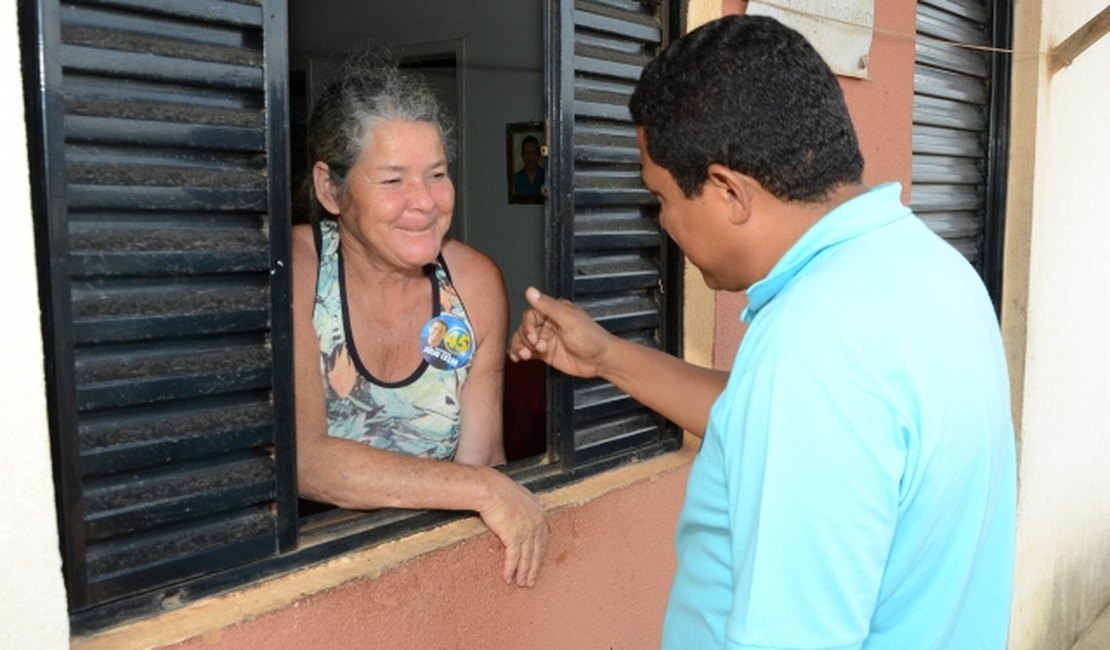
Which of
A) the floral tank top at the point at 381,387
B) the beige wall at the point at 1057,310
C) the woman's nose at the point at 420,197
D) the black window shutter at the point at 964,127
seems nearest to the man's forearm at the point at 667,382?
the floral tank top at the point at 381,387

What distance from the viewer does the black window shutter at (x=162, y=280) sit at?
1406 millimetres

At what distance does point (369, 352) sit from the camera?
233cm

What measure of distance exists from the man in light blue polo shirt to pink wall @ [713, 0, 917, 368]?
6.17ft

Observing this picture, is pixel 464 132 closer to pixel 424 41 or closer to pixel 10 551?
pixel 424 41

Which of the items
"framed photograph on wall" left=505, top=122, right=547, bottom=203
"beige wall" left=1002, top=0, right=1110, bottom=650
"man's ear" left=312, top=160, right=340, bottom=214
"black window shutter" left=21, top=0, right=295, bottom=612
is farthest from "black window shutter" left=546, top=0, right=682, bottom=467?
"framed photograph on wall" left=505, top=122, right=547, bottom=203

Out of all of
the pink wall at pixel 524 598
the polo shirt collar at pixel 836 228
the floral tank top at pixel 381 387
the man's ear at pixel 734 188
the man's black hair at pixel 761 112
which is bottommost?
the pink wall at pixel 524 598

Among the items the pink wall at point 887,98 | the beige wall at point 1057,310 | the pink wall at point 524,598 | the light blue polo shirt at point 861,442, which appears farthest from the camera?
the beige wall at point 1057,310

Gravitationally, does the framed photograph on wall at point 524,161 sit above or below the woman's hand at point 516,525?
above

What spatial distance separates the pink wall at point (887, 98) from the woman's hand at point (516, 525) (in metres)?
1.69

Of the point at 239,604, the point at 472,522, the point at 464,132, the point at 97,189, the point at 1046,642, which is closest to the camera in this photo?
the point at 97,189

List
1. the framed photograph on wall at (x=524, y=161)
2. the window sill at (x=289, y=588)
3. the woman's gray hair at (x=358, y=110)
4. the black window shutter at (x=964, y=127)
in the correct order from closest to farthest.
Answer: the window sill at (x=289, y=588) → the woman's gray hair at (x=358, y=110) → the black window shutter at (x=964, y=127) → the framed photograph on wall at (x=524, y=161)

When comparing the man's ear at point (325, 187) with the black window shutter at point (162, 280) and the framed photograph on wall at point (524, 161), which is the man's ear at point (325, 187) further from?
the framed photograph on wall at point (524, 161)

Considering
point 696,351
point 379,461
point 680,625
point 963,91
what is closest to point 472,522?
point 379,461

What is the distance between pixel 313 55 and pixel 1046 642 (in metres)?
4.97
